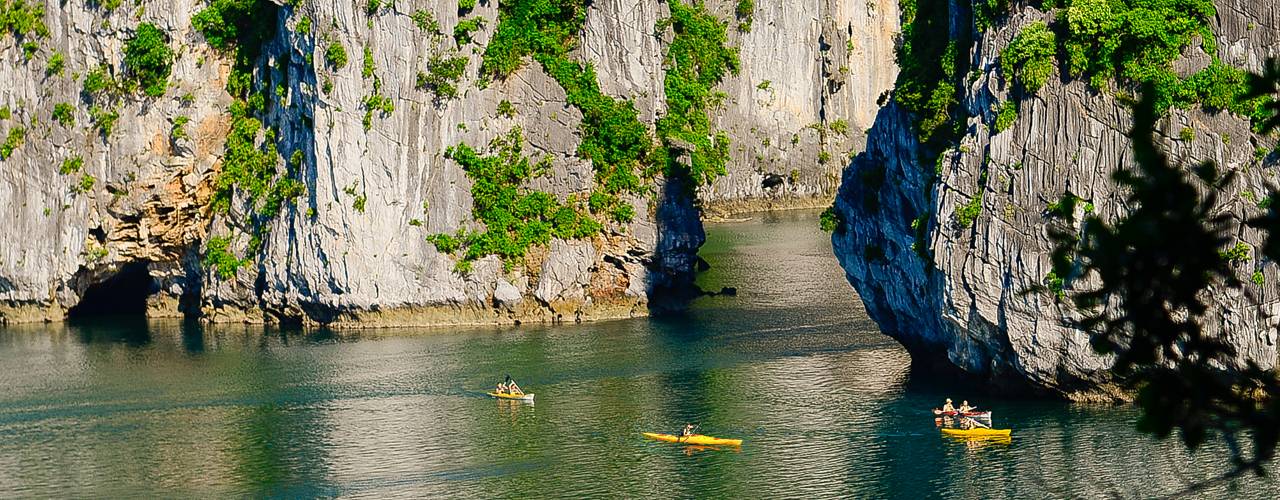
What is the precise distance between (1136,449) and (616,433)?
11224 mm

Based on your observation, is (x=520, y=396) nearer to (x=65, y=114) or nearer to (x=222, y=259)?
(x=222, y=259)

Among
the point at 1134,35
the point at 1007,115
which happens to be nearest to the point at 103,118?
the point at 1007,115

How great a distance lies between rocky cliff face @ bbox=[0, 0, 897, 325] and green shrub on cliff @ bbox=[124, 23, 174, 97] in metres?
0.30

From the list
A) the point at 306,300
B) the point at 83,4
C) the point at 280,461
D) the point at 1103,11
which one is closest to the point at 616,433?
the point at 280,461

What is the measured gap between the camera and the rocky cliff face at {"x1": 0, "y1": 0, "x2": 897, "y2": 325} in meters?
44.6

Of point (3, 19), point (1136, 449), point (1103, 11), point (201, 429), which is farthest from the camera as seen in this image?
point (3, 19)

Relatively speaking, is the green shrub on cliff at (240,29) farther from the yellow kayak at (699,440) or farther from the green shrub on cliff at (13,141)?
the yellow kayak at (699,440)

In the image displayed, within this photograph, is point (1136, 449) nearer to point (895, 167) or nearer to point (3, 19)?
point (895, 167)

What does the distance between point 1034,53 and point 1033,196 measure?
10.2ft

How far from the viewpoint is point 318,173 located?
44.9m

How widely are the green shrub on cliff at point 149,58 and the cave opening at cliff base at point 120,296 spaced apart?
8128 mm

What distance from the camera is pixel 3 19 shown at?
49.2m

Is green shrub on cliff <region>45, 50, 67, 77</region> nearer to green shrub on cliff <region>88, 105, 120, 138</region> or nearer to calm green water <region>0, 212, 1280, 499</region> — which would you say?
green shrub on cliff <region>88, 105, 120, 138</region>

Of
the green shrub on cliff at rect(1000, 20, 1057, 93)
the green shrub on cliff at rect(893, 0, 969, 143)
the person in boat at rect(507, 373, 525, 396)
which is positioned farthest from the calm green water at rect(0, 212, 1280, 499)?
the green shrub on cliff at rect(1000, 20, 1057, 93)
